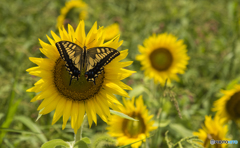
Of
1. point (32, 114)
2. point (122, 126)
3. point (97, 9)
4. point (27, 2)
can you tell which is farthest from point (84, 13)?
point (122, 126)

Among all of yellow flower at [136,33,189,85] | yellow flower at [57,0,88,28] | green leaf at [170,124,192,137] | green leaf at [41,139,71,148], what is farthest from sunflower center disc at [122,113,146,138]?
yellow flower at [57,0,88,28]

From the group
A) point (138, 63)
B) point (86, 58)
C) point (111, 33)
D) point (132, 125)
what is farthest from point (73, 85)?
point (138, 63)

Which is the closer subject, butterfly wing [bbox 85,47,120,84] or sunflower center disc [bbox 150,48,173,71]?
butterfly wing [bbox 85,47,120,84]

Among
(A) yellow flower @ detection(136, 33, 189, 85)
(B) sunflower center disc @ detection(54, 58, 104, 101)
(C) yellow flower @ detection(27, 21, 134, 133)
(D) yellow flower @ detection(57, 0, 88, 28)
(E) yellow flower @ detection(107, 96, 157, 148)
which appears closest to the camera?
(C) yellow flower @ detection(27, 21, 134, 133)

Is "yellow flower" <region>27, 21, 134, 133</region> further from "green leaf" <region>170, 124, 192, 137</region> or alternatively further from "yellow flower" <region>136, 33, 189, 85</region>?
"yellow flower" <region>136, 33, 189, 85</region>

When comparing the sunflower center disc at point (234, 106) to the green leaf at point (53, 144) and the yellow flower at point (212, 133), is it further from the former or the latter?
the green leaf at point (53, 144)

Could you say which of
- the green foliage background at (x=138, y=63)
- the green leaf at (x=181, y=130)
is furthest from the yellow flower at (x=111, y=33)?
the green leaf at (x=181, y=130)
